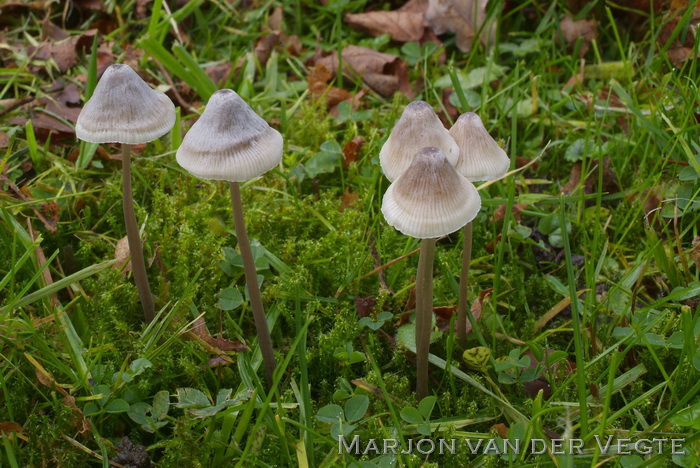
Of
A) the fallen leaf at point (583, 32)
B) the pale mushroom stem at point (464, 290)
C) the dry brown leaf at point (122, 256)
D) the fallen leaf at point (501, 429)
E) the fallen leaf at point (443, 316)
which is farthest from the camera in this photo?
the fallen leaf at point (583, 32)

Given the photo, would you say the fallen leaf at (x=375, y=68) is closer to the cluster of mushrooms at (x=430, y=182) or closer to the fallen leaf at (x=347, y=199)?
the fallen leaf at (x=347, y=199)

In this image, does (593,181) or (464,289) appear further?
(593,181)

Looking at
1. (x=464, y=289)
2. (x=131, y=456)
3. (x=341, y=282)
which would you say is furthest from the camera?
(x=341, y=282)

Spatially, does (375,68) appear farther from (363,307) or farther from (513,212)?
(363,307)

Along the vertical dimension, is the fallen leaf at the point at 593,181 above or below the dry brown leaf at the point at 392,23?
below

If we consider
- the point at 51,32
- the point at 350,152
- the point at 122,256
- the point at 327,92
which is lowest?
the point at 122,256

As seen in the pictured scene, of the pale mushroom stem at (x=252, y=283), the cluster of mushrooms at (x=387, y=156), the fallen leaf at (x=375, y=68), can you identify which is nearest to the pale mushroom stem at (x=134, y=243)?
the cluster of mushrooms at (x=387, y=156)

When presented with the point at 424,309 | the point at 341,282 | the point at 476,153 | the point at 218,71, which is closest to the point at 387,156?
the point at 476,153
